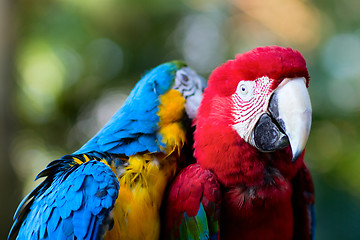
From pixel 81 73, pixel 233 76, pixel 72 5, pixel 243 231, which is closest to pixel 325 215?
pixel 243 231

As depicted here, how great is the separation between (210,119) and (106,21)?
3026 millimetres

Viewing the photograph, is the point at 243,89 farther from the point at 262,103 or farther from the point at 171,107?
the point at 171,107

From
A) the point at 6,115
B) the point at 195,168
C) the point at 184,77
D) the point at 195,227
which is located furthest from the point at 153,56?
the point at 195,227

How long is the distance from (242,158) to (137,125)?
0.36m

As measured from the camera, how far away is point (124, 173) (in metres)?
1.08

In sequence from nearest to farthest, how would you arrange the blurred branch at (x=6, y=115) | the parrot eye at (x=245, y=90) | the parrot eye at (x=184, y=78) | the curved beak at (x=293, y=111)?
1. the curved beak at (x=293, y=111)
2. the parrot eye at (x=245, y=90)
3. the parrot eye at (x=184, y=78)
4. the blurred branch at (x=6, y=115)

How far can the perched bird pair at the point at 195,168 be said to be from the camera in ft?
3.06

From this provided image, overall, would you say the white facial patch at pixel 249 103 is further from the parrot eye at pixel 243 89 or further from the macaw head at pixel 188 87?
the macaw head at pixel 188 87

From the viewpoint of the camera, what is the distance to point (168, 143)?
116cm

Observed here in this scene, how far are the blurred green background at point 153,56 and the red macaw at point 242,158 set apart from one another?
7.15 feet

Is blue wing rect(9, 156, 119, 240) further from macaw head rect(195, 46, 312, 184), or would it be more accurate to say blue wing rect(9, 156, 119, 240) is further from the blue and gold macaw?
macaw head rect(195, 46, 312, 184)

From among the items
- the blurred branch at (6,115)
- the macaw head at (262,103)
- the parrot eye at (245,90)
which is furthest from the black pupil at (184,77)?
the blurred branch at (6,115)

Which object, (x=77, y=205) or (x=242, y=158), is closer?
(x=77, y=205)

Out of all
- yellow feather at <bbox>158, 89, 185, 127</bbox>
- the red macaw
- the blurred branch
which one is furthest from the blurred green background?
yellow feather at <bbox>158, 89, 185, 127</bbox>
